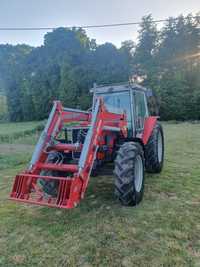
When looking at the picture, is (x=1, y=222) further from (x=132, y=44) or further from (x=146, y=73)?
(x=132, y=44)

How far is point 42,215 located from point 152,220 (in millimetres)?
1587

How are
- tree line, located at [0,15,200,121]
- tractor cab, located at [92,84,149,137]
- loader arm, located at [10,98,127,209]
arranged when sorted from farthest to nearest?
tree line, located at [0,15,200,121], tractor cab, located at [92,84,149,137], loader arm, located at [10,98,127,209]

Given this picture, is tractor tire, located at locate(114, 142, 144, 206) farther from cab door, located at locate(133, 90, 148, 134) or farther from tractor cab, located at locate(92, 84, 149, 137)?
cab door, located at locate(133, 90, 148, 134)

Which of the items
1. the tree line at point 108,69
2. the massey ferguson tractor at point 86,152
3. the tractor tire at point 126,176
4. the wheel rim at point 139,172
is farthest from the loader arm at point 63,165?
the tree line at point 108,69

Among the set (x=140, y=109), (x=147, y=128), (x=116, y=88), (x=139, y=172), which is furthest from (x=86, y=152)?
(x=140, y=109)

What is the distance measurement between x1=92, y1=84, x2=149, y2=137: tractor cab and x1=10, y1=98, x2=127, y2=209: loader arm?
42cm

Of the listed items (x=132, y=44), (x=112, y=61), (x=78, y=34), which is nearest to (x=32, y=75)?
(x=78, y=34)

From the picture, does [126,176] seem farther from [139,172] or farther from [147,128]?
[147,128]

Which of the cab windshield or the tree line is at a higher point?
the tree line

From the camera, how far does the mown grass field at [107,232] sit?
2285 millimetres

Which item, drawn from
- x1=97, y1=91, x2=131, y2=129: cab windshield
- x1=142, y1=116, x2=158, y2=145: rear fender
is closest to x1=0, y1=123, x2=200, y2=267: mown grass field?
x1=142, y1=116, x2=158, y2=145: rear fender

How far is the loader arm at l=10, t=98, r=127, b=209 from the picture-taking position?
270 cm

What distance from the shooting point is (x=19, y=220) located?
320 cm

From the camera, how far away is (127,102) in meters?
4.38
